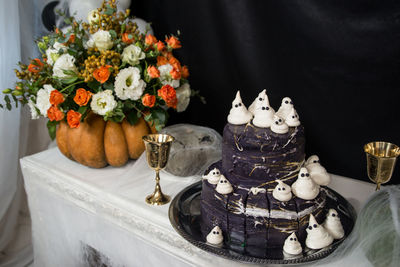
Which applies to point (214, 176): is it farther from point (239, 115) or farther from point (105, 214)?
point (105, 214)

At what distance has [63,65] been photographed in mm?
1234

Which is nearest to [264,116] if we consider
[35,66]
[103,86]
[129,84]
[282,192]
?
[282,192]

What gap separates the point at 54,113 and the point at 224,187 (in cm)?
72

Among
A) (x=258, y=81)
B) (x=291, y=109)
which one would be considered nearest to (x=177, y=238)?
(x=291, y=109)

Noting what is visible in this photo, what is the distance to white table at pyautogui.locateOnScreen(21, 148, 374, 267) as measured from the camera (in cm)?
109

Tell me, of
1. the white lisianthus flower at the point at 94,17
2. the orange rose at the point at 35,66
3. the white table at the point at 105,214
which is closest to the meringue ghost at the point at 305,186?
the white table at the point at 105,214

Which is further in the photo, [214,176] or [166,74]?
[166,74]

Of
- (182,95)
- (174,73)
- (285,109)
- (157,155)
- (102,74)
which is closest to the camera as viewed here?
(285,109)

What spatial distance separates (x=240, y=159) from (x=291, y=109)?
0.20 meters

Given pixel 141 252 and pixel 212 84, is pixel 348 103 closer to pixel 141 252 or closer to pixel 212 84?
pixel 212 84

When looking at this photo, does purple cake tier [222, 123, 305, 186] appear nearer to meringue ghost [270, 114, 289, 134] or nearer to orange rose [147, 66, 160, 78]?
meringue ghost [270, 114, 289, 134]

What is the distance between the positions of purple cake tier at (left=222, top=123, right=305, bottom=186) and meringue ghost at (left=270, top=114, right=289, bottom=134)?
0.01 meters

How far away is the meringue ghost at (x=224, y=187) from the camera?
90 cm

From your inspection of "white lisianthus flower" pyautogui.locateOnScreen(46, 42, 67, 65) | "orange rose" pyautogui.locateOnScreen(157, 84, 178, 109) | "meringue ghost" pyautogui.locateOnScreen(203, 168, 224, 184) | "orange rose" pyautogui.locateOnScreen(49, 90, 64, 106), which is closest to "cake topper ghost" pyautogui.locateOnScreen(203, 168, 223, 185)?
"meringue ghost" pyautogui.locateOnScreen(203, 168, 224, 184)
